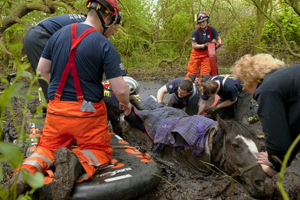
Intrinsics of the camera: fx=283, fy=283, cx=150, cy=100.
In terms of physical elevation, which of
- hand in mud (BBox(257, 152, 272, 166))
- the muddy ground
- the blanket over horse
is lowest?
the muddy ground

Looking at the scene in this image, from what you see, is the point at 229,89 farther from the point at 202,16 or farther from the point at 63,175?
the point at 63,175

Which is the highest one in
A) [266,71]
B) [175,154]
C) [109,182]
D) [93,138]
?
[266,71]

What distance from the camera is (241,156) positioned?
128 inches

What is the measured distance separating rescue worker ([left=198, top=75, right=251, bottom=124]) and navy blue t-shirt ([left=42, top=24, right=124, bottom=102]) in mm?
2719

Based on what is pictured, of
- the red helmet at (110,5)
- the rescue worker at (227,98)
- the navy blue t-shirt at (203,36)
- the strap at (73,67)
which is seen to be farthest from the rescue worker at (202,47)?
the strap at (73,67)

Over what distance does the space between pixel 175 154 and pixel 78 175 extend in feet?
5.94

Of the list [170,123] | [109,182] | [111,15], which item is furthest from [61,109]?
[170,123]

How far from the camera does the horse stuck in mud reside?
3041 mm

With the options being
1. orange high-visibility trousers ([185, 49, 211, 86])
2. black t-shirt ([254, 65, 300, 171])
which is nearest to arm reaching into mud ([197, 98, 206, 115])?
orange high-visibility trousers ([185, 49, 211, 86])

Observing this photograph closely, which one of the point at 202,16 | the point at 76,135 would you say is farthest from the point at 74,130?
the point at 202,16

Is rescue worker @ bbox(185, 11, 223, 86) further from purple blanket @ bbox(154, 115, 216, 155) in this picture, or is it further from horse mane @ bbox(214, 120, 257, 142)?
horse mane @ bbox(214, 120, 257, 142)

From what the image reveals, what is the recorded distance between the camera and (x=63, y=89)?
2.98m

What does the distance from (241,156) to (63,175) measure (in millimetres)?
1960

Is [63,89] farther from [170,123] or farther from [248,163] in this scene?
[248,163]
